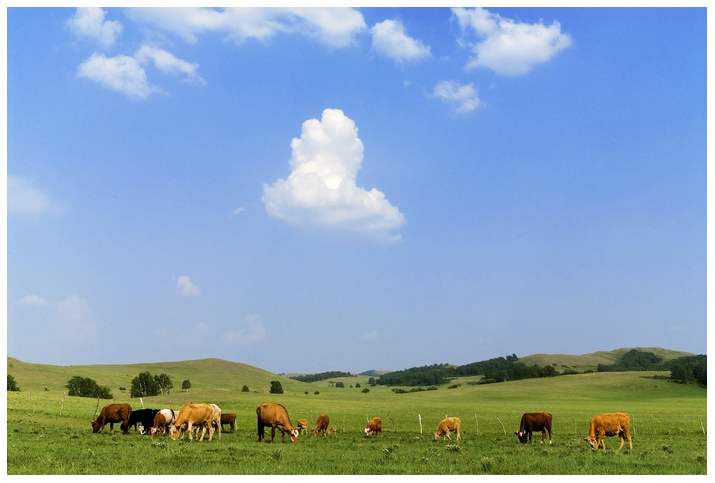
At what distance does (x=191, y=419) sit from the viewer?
27859 mm

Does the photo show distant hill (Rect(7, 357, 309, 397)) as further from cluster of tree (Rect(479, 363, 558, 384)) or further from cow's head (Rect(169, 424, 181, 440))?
cow's head (Rect(169, 424, 181, 440))

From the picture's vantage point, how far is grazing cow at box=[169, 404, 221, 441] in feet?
90.4

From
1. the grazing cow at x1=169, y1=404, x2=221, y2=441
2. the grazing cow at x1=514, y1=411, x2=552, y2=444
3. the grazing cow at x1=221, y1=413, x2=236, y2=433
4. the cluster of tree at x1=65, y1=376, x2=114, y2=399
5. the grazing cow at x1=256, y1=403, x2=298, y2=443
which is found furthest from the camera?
the cluster of tree at x1=65, y1=376, x2=114, y2=399

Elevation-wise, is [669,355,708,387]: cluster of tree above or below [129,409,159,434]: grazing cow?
below

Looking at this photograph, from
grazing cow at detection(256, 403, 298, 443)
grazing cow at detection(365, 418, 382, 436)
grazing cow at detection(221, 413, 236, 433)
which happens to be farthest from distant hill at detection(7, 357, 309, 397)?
grazing cow at detection(256, 403, 298, 443)

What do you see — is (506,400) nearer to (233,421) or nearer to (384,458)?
(233,421)

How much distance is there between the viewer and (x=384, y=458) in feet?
71.3

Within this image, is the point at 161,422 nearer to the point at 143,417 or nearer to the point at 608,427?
the point at 143,417

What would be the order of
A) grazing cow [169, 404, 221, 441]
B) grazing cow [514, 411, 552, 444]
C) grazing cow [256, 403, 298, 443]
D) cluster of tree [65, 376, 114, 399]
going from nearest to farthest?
grazing cow [169, 404, 221, 441] < grazing cow [256, 403, 298, 443] < grazing cow [514, 411, 552, 444] < cluster of tree [65, 376, 114, 399]

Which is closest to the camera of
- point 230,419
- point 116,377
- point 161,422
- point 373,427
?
point 161,422

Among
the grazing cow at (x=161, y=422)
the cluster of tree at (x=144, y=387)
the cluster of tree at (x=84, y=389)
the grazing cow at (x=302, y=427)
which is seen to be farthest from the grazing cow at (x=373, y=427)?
the cluster of tree at (x=144, y=387)

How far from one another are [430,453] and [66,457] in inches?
567

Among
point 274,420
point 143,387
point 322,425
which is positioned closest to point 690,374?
point 143,387

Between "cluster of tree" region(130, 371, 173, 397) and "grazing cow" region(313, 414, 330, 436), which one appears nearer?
"grazing cow" region(313, 414, 330, 436)
